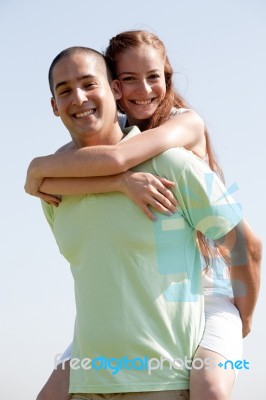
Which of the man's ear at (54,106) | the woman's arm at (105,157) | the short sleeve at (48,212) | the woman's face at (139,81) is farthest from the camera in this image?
the woman's face at (139,81)

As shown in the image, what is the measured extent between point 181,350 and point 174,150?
35.1 inches

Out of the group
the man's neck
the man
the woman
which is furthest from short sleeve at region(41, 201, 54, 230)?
the man's neck

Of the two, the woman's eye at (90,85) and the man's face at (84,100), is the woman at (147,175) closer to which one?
the man's face at (84,100)

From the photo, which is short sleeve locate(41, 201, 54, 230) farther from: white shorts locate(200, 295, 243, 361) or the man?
white shorts locate(200, 295, 243, 361)

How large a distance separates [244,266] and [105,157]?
2.78ft

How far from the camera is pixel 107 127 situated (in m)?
3.28

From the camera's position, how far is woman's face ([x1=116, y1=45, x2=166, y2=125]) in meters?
4.22

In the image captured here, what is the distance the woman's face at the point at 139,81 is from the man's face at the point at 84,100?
894mm

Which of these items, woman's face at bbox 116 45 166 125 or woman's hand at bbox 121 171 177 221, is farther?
woman's face at bbox 116 45 166 125

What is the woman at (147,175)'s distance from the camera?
290cm

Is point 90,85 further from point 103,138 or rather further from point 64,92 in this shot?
point 103,138

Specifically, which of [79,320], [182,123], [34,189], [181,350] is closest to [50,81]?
[34,189]

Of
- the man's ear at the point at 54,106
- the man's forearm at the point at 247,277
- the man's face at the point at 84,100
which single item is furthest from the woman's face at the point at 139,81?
the man's forearm at the point at 247,277

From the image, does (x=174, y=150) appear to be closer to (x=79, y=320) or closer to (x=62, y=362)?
(x=79, y=320)
